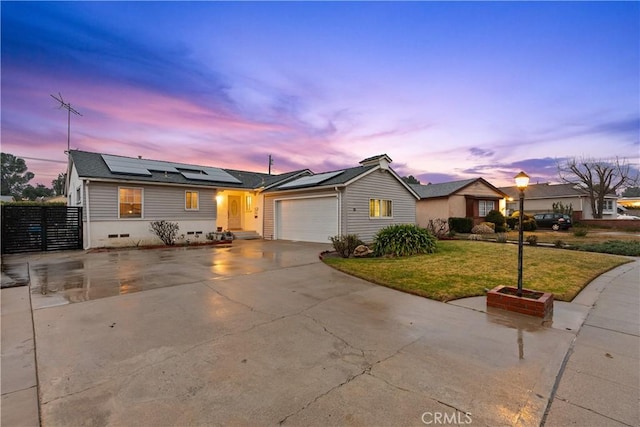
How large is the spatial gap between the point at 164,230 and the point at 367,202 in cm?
1054

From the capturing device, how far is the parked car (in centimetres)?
2327

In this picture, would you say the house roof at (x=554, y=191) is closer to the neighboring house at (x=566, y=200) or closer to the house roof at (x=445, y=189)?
the neighboring house at (x=566, y=200)

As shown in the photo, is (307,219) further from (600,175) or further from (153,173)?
(600,175)

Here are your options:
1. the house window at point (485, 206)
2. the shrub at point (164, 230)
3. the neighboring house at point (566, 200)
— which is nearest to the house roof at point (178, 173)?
the shrub at point (164, 230)

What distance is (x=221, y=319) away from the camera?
434cm

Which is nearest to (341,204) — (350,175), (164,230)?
(350,175)

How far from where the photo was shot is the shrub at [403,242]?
415 inches

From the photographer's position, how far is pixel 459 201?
2333 cm

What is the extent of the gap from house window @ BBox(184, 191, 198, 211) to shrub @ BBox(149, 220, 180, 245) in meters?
1.58

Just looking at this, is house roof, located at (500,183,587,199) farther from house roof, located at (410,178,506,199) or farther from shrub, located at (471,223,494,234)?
shrub, located at (471,223,494,234)

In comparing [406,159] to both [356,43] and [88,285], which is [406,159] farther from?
[88,285]

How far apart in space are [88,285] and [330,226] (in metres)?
10.1

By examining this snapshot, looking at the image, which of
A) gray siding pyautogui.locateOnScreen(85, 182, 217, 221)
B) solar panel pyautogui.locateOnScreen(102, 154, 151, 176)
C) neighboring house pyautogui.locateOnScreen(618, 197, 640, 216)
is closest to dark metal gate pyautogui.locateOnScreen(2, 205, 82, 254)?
gray siding pyautogui.locateOnScreen(85, 182, 217, 221)

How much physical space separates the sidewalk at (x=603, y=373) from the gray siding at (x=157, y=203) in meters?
16.0
